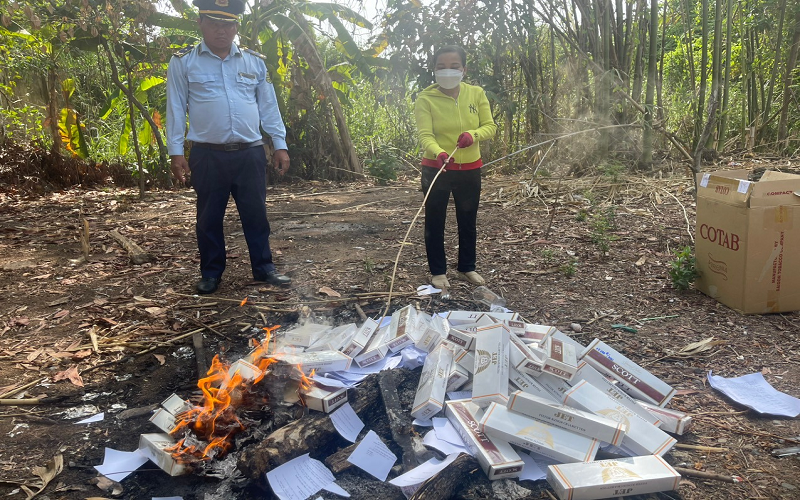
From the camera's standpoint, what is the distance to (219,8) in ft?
12.5

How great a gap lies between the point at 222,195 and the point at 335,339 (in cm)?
163

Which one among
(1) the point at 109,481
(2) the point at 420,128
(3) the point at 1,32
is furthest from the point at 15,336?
(3) the point at 1,32

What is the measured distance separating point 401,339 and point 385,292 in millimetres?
1163

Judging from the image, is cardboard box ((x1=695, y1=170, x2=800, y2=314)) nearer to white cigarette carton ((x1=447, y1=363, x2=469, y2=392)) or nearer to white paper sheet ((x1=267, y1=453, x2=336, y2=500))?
white cigarette carton ((x1=447, y1=363, x2=469, y2=392))

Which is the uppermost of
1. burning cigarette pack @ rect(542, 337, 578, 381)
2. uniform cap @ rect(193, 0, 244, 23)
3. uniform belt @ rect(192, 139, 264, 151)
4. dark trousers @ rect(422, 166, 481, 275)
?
uniform cap @ rect(193, 0, 244, 23)

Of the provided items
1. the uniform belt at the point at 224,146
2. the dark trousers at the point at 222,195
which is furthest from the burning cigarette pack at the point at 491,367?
the uniform belt at the point at 224,146

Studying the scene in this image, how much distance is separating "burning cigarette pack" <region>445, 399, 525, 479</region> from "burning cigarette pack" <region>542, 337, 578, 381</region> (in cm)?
43

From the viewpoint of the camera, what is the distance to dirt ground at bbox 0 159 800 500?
7.83ft

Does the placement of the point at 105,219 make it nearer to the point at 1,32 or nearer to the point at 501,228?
the point at 1,32

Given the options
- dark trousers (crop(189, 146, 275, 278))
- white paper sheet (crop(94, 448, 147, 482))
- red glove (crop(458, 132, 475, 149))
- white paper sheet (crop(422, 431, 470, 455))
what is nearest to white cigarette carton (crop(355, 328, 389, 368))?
white paper sheet (crop(422, 431, 470, 455))

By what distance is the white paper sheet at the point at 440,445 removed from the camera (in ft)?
7.40

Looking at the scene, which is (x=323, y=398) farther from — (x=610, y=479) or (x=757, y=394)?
(x=757, y=394)

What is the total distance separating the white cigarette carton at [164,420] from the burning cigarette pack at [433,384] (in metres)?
1.12

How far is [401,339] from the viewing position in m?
3.03
